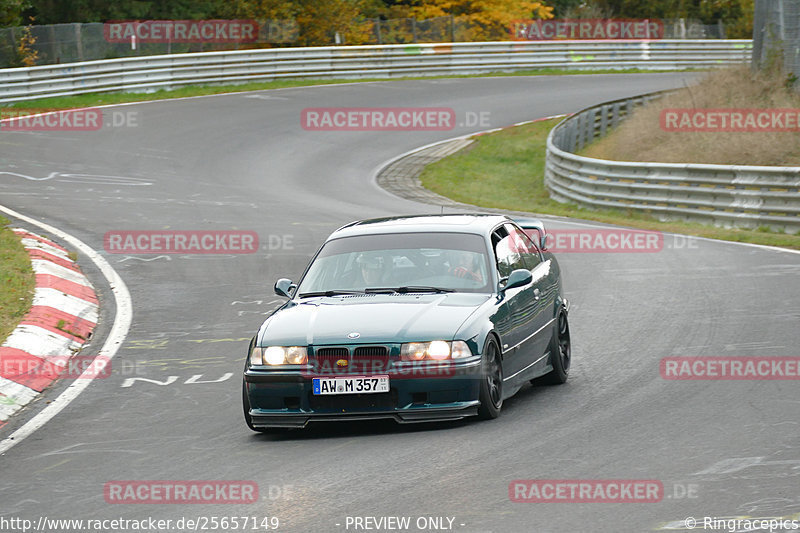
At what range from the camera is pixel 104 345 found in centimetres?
1207

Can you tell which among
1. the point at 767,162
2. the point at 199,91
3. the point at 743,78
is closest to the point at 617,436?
the point at 767,162

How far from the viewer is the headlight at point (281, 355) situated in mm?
8242

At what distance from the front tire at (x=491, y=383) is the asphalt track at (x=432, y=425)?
16cm

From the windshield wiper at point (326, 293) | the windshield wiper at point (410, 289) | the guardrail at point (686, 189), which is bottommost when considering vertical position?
the guardrail at point (686, 189)

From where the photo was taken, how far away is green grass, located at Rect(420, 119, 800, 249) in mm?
20922

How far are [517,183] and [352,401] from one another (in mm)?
22642

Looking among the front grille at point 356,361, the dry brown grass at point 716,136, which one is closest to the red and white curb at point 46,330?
the front grille at point 356,361

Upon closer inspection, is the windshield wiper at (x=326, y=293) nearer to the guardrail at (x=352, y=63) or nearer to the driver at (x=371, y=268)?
the driver at (x=371, y=268)

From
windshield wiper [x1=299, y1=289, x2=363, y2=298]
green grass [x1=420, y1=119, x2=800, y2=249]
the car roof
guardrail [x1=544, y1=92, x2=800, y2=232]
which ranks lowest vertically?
green grass [x1=420, y1=119, x2=800, y2=249]

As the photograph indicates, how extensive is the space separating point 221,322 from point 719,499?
769 centimetres

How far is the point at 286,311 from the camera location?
29.2ft

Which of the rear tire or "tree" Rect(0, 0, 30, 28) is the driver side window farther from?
"tree" Rect(0, 0, 30, 28)

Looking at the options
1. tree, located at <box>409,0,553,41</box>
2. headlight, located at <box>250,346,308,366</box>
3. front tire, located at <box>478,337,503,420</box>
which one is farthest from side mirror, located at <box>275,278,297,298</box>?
tree, located at <box>409,0,553,41</box>

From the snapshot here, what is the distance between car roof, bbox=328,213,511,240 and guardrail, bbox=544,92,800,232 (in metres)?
11.6
